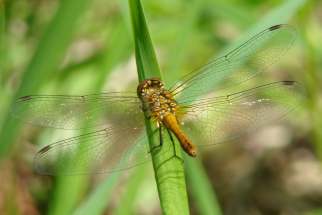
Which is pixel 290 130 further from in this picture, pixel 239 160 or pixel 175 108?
pixel 175 108

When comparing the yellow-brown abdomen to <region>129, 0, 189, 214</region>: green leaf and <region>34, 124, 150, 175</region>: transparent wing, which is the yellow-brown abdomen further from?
<region>129, 0, 189, 214</region>: green leaf

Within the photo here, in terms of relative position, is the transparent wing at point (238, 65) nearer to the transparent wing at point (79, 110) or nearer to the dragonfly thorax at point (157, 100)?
the dragonfly thorax at point (157, 100)

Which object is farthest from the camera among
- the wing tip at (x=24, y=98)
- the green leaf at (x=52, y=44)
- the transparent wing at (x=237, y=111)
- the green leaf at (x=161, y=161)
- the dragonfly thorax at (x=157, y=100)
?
the transparent wing at (x=237, y=111)

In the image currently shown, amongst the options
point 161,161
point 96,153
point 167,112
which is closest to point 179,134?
point 167,112

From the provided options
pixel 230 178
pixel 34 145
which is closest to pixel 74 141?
pixel 34 145

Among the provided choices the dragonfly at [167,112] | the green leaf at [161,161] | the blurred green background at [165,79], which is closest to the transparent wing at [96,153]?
the dragonfly at [167,112]

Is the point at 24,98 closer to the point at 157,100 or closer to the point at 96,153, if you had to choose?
the point at 96,153

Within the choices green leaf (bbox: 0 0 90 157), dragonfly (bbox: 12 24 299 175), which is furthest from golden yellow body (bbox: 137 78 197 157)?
green leaf (bbox: 0 0 90 157)
